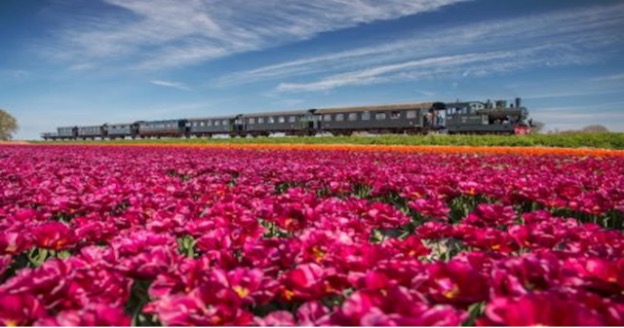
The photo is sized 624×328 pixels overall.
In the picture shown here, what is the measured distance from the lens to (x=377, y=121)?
137ft

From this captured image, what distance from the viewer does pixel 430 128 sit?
39188 mm

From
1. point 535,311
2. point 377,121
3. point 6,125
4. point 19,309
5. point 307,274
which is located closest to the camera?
point 535,311

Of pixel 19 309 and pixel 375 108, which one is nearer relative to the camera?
pixel 19 309

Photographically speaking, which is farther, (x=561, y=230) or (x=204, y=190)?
(x=204, y=190)

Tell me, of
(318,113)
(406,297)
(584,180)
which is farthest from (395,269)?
(318,113)

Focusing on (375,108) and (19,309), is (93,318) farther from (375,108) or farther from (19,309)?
(375,108)

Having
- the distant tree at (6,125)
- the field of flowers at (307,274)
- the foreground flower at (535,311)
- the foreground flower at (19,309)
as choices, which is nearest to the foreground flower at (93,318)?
the field of flowers at (307,274)

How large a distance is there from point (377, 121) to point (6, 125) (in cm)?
7373

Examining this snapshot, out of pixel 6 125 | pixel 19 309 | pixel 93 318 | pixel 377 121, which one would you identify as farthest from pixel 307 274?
pixel 6 125

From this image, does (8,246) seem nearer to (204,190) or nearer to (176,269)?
(176,269)

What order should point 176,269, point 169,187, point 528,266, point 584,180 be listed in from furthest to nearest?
1. point 584,180
2. point 169,187
3. point 176,269
4. point 528,266

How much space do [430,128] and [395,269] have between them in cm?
3853

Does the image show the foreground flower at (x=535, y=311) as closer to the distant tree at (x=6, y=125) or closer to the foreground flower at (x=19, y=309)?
the foreground flower at (x=19, y=309)

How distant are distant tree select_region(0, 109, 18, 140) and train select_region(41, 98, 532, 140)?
139 ft
